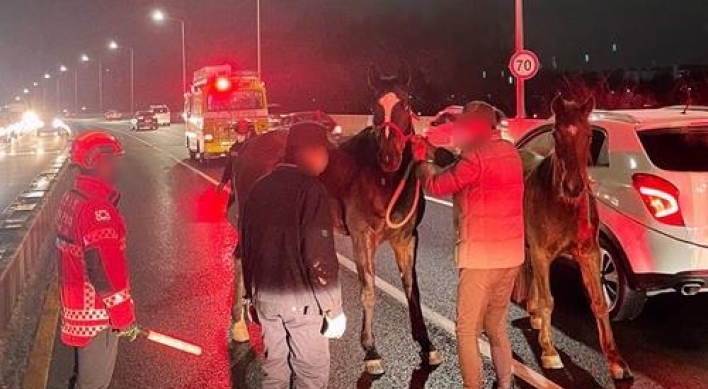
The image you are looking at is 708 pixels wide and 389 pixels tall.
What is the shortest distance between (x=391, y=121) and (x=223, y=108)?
22479 mm

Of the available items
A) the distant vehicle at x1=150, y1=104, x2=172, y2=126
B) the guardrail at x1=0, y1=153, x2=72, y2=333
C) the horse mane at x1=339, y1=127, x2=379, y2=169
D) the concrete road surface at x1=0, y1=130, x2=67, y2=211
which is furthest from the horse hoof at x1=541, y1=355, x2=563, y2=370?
the distant vehicle at x1=150, y1=104, x2=172, y2=126

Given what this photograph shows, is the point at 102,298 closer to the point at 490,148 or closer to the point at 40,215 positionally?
the point at 490,148

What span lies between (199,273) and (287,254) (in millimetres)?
6270

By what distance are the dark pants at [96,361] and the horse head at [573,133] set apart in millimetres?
3226

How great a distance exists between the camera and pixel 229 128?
90.8 ft

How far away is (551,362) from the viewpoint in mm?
6457

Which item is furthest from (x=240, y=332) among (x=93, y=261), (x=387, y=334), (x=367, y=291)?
(x=93, y=261)

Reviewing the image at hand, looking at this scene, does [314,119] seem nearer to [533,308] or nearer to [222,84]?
[533,308]

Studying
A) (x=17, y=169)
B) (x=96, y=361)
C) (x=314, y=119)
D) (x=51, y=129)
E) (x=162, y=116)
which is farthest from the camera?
(x=162, y=116)

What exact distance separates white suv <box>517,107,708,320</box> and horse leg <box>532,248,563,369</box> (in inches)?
40.7

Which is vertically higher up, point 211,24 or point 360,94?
point 211,24

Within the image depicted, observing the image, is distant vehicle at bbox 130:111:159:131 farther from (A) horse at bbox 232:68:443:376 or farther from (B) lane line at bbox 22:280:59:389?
(A) horse at bbox 232:68:443:376

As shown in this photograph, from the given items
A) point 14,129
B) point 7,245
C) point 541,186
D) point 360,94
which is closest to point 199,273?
point 7,245

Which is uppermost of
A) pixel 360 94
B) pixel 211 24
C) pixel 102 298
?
pixel 211 24
